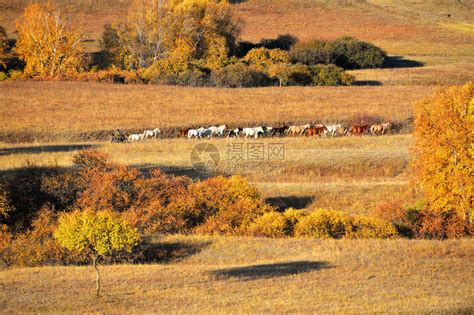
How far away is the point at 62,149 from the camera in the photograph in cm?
4828

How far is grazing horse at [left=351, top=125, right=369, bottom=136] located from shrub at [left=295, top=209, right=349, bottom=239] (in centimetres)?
1848

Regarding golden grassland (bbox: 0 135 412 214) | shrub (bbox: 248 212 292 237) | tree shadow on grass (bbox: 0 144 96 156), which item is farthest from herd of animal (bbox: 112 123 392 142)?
shrub (bbox: 248 212 292 237)

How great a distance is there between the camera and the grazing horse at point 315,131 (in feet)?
174

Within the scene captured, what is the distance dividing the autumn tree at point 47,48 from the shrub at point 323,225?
49476 millimetres

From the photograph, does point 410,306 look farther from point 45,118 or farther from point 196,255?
point 45,118

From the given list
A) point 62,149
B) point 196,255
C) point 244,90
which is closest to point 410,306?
point 196,255

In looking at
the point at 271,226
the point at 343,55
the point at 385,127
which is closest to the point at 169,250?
the point at 271,226

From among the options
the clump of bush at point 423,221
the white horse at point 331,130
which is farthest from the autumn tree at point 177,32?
the clump of bush at point 423,221

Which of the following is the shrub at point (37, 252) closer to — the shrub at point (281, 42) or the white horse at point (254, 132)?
the white horse at point (254, 132)

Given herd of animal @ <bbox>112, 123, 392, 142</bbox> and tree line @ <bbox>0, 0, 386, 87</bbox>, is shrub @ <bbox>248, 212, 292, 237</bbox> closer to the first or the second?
herd of animal @ <bbox>112, 123, 392, 142</bbox>

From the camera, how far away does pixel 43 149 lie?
48.1m

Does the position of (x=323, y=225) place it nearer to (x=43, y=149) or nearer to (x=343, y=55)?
(x=43, y=149)

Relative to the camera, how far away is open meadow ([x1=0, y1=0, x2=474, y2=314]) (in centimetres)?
2378

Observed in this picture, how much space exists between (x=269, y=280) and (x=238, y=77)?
48.4m
